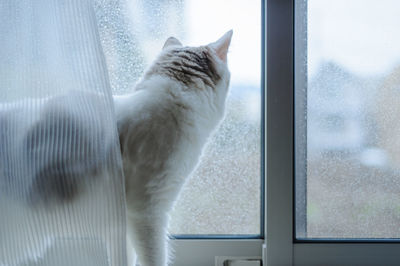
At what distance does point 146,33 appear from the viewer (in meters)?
0.97

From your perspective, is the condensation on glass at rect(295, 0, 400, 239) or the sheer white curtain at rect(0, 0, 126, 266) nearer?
the sheer white curtain at rect(0, 0, 126, 266)

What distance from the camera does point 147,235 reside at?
2.27ft

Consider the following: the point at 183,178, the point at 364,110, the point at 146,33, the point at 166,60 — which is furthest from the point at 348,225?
the point at 146,33

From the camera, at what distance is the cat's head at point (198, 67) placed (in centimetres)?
81

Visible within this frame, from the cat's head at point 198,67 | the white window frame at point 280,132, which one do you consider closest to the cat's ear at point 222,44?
the cat's head at point 198,67

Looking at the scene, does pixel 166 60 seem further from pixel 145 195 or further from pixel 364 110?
pixel 364 110

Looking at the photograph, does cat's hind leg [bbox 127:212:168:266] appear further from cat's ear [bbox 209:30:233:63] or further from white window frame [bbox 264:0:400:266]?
cat's ear [bbox 209:30:233:63]

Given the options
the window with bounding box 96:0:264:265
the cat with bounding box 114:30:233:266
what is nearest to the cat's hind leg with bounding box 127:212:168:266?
the cat with bounding box 114:30:233:266

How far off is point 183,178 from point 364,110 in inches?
23.4

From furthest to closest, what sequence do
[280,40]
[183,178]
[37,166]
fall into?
[280,40] → [183,178] → [37,166]

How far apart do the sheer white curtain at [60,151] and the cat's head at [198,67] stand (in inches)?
8.4

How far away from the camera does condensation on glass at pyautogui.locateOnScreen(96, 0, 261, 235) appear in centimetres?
97

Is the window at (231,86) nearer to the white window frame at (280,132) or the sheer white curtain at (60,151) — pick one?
the white window frame at (280,132)

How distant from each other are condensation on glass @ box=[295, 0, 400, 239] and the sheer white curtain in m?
0.58
